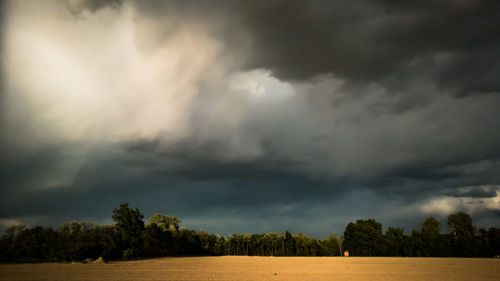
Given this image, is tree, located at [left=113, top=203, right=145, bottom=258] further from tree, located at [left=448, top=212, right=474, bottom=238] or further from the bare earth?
tree, located at [left=448, top=212, right=474, bottom=238]

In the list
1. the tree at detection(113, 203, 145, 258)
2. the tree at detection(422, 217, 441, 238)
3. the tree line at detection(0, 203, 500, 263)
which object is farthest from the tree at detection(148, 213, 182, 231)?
the tree at detection(422, 217, 441, 238)

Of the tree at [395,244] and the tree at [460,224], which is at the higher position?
the tree at [460,224]

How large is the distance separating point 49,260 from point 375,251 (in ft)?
240

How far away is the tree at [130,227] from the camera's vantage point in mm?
54188

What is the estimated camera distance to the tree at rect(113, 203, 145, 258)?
54.2 m

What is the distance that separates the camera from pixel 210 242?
10019 centimetres

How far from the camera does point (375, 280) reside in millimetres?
20797

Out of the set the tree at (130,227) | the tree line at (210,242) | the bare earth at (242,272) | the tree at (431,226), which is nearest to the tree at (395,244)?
the tree line at (210,242)

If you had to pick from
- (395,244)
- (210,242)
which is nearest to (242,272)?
(395,244)

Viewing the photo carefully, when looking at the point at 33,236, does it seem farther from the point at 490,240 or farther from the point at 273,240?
the point at 490,240

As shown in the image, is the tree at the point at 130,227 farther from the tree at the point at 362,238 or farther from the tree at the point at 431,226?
the tree at the point at 431,226

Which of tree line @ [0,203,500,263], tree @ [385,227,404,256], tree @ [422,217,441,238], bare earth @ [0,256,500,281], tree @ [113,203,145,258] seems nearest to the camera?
bare earth @ [0,256,500,281]

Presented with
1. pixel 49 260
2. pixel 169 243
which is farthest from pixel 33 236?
pixel 169 243

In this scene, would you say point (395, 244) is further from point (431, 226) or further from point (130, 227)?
point (130, 227)
